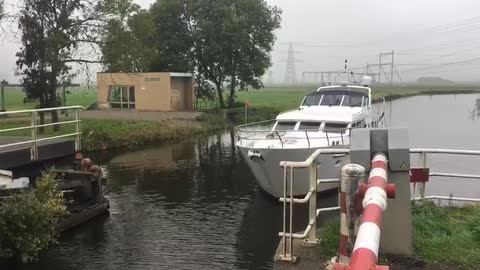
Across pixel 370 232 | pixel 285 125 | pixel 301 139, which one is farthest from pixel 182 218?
pixel 370 232

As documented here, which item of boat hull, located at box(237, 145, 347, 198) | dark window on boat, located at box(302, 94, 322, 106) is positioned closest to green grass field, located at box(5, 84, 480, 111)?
dark window on boat, located at box(302, 94, 322, 106)

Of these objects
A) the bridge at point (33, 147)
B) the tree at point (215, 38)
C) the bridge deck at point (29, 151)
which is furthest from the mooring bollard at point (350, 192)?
the tree at point (215, 38)

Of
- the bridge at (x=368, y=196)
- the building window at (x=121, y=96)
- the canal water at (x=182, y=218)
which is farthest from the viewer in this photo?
the building window at (x=121, y=96)

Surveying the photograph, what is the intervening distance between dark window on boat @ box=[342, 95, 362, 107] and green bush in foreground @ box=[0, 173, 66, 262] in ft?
38.9

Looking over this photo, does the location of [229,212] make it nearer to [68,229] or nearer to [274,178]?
[274,178]

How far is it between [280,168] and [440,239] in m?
8.51

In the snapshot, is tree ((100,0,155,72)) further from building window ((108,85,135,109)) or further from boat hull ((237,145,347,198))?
boat hull ((237,145,347,198))

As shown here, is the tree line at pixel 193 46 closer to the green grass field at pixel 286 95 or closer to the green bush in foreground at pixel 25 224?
the green grass field at pixel 286 95

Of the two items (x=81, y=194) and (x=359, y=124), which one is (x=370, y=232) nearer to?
(x=81, y=194)

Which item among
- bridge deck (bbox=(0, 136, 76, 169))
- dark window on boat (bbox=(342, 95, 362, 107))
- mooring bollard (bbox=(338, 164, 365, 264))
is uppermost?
dark window on boat (bbox=(342, 95, 362, 107))

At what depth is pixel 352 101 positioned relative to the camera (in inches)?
757

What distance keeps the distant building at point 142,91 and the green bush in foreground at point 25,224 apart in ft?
105

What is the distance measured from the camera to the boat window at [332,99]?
19.0m

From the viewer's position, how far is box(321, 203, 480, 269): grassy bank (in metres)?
5.57
